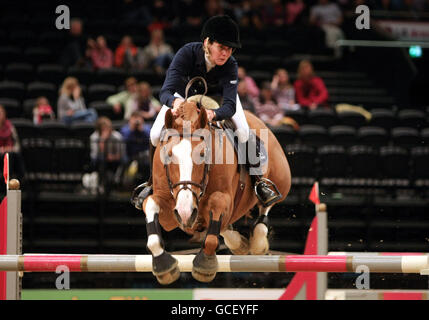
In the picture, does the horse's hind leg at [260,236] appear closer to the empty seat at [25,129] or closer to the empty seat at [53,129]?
the empty seat at [53,129]

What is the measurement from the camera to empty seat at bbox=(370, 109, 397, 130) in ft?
33.1

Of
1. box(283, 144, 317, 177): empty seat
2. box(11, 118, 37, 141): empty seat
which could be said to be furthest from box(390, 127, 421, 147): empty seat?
box(11, 118, 37, 141): empty seat

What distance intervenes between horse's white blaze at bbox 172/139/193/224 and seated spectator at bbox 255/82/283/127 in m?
5.42

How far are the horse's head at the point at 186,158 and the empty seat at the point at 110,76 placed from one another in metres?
6.59

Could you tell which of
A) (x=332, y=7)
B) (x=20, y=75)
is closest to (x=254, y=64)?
(x=332, y=7)

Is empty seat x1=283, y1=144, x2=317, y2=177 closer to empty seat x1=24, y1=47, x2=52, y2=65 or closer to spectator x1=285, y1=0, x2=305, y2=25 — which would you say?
empty seat x1=24, y1=47, x2=52, y2=65

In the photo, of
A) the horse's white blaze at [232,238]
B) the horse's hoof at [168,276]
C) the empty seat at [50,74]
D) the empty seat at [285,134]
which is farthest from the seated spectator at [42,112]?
the horse's hoof at [168,276]

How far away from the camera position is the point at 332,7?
13.0 metres

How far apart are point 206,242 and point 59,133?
203 inches

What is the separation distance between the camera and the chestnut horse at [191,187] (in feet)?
13.5

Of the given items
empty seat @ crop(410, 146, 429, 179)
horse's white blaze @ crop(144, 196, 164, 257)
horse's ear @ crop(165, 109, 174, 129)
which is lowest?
horse's white blaze @ crop(144, 196, 164, 257)

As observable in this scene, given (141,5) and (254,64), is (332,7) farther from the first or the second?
(141,5)
